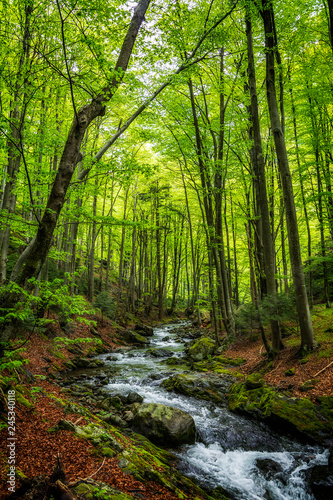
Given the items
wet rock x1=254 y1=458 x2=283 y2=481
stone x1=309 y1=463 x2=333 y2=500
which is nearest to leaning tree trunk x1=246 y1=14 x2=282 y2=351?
wet rock x1=254 y1=458 x2=283 y2=481

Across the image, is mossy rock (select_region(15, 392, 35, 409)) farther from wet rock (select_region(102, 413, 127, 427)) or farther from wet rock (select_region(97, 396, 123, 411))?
wet rock (select_region(97, 396, 123, 411))

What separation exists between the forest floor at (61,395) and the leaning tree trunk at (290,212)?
2.23ft

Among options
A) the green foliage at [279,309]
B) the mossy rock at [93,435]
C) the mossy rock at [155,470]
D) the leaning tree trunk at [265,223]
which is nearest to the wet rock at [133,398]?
the mossy rock at [155,470]

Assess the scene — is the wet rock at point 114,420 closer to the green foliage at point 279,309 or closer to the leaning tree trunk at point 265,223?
the green foliage at point 279,309

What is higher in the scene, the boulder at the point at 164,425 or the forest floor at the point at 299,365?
the forest floor at the point at 299,365

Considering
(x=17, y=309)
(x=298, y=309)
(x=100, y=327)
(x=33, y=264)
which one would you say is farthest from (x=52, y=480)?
(x=100, y=327)

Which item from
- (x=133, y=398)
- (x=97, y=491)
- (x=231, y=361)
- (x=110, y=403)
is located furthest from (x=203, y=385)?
(x=97, y=491)

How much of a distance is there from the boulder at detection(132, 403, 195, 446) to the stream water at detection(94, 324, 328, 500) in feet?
0.69

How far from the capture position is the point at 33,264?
12.1 ft

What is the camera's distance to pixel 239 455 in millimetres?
5023

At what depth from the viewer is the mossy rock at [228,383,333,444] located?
199 inches

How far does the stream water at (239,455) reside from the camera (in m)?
4.20

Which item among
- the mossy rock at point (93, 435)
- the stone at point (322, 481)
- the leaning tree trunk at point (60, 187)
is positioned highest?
the leaning tree trunk at point (60, 187)

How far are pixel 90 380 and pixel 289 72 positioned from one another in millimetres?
14364
